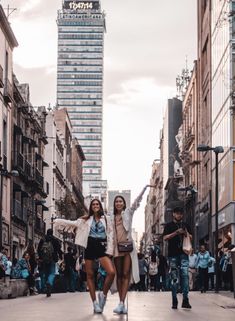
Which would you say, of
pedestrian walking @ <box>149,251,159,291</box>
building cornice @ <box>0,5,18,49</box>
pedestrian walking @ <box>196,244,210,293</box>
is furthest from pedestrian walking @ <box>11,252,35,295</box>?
building cornice @ <box>0,5,18,49</box>

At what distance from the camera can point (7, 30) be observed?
51281 millimetres

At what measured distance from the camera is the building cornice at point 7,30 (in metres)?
47.9

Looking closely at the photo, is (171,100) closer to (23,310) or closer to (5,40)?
(5,40)

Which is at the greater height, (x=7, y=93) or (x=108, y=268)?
(x=7, y=93)

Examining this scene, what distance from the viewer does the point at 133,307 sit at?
1625 centimetres

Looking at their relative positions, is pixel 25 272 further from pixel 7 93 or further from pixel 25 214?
pixel 25 214

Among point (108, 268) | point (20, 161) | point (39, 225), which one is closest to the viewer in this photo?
point (108, 268)

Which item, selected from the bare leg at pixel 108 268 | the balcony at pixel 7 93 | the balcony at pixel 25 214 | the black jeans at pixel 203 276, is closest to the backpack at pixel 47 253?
the black jeans at pixel 203 276

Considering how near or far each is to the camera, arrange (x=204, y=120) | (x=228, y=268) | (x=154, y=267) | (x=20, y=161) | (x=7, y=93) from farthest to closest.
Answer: (x=204, y=120)
(x=20, y=161)
(x=7, y=93)
(x=154, y=267)
(x=228, y=268)

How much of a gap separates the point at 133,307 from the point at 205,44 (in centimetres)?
4746

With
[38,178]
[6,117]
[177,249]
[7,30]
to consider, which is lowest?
[177,249]

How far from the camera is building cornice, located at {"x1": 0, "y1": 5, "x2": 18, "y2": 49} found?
4786cm

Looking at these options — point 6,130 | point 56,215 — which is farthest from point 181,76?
point 6,130

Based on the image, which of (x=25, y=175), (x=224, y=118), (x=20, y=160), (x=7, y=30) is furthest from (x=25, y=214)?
(x=224, y=118)
